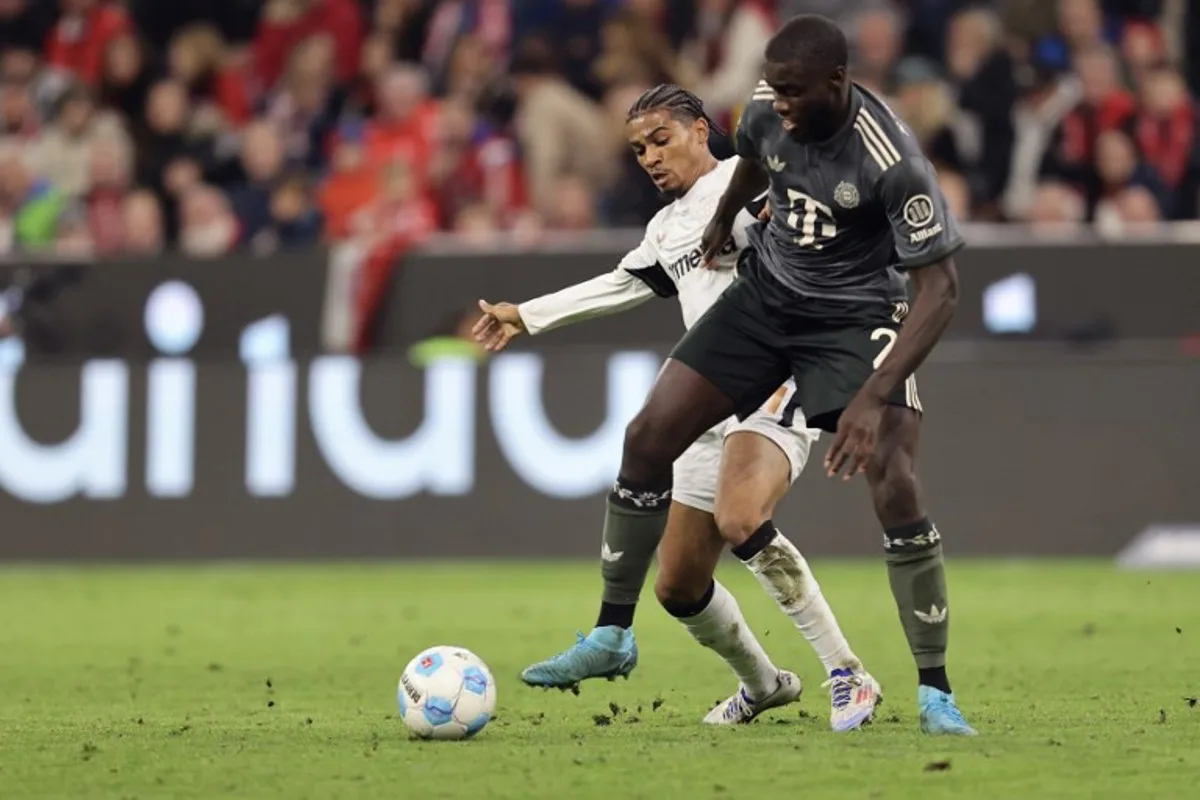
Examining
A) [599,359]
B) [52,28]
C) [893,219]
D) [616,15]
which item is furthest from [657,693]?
[52,28]

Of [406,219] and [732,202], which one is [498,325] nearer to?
[732,202]

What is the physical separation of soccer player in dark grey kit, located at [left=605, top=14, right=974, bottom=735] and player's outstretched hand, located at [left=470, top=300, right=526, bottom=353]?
2.08 ft

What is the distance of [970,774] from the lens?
589 centimetres

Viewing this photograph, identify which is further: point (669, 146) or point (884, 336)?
point (669, 146)

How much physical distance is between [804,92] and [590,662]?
192cm

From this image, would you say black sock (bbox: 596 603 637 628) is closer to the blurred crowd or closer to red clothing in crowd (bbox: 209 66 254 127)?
the blurred crowd

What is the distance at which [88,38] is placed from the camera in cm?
1738

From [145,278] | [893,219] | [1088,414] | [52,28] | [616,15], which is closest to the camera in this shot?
[893,219]

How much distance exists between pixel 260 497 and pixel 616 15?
4287mm

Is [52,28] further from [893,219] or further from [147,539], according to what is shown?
[893,219]

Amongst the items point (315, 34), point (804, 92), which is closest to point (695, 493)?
point (804, 92)

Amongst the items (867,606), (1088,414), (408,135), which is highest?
(408,135)

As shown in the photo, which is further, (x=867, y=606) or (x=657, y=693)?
(x=867, y=606)

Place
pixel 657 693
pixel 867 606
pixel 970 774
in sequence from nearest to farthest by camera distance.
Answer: pixel 970 774, pixel 657 693, pixel 867 606
